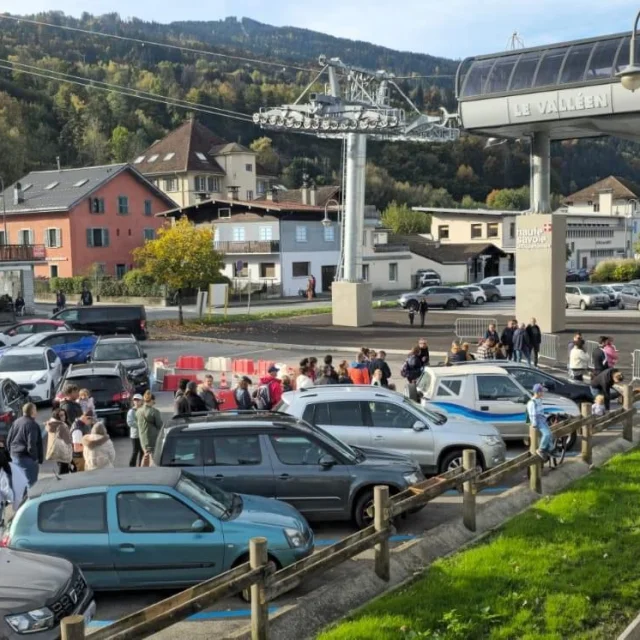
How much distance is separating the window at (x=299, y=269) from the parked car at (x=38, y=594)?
5709 cm

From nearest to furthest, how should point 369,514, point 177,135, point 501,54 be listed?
point 369,514 → point 501,54 → point 177,135

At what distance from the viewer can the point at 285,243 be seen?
64062 millimetres

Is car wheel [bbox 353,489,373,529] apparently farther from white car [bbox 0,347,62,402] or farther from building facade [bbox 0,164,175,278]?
building facade [bbox 0,164,175,278]

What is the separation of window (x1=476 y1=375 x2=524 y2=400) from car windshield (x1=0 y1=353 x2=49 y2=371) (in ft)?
40.2

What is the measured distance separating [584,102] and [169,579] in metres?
25.3

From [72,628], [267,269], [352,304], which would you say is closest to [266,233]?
[267,269]

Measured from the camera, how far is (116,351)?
23984 millimetres

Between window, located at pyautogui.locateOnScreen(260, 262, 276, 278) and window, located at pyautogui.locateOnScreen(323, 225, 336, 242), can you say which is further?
window, located at pyautogui.locateOnScreen(323, 225, 336, 242)

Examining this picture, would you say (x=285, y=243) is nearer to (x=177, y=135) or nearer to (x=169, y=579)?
(x=177, y=135)

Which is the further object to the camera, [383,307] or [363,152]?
[383,307]

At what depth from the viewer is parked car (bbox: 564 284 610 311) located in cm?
4844

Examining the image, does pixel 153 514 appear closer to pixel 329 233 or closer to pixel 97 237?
pixel 97 237

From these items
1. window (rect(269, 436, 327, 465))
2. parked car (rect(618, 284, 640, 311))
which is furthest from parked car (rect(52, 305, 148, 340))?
parked car (rect(618, 284, 640, 311))

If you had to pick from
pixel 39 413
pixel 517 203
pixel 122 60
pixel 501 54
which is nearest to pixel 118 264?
pixel 501 54
